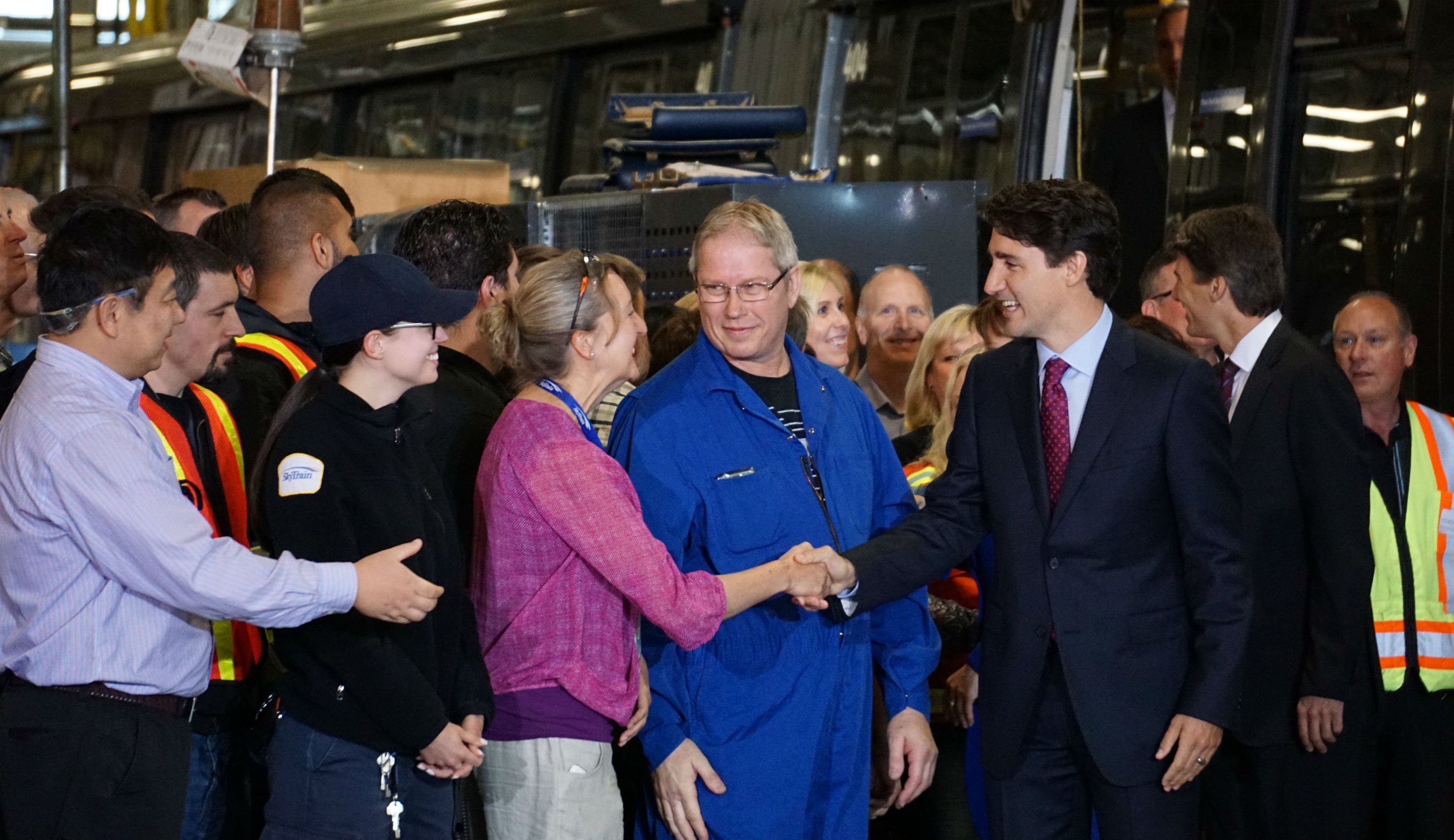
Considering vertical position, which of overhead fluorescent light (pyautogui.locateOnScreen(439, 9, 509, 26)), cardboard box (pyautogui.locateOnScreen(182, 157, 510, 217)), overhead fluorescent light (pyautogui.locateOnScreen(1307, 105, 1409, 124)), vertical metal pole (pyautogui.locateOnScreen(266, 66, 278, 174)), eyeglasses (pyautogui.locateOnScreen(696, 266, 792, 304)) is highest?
overhead fluorescent light (pyautogui.locateOnScreen(439, 9, 509, 26))

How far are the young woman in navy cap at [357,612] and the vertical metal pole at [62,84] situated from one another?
4766mm

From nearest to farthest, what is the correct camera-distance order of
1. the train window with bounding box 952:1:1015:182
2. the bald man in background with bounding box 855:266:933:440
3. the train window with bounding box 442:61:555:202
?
the bald man in background with bounding box 855:266:933:440, the train window with bounding box 952:1:1015:182, the train window with bounding box 442:61:555:202

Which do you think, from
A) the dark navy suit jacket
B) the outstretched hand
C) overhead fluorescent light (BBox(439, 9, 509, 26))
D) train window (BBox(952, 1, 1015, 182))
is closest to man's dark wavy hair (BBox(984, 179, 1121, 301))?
the dark navy suit jacket

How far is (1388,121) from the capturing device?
16.0 feet

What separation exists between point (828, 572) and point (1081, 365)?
0.63 metres

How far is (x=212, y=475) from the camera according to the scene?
10.1ft

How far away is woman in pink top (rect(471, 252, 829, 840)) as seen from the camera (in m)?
2.66

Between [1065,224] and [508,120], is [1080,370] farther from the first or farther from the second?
[508,120]

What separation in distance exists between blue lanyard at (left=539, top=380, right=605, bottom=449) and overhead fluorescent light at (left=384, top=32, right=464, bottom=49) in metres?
7.49

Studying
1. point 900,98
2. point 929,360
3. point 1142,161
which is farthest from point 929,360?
point 900,98

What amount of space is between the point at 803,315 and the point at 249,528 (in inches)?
66.2

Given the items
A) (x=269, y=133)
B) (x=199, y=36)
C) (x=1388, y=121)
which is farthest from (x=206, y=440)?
(x=1388, y=121)

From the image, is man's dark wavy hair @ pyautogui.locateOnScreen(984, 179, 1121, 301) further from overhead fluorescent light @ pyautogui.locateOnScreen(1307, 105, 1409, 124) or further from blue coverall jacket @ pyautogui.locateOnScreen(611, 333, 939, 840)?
overhead fluorescent light @ pyautogui.locateOnScreen(1307, 105, 1409, 124)

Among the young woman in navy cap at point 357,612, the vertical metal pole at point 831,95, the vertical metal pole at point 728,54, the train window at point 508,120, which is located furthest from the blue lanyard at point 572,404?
the train window at point 508,120
